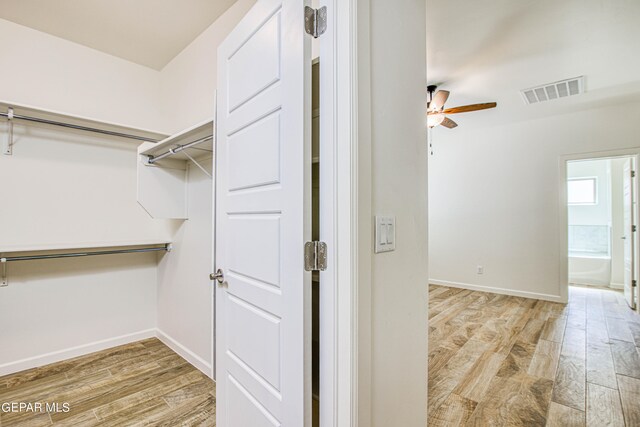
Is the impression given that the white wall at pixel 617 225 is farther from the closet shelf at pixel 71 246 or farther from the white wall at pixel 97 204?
the closet shelf at pixel 71 246

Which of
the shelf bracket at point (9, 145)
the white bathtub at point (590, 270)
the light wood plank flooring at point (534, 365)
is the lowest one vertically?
the light wood plank flooring at point (534, 365)

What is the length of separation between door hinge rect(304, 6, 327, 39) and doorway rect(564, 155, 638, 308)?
4.53m

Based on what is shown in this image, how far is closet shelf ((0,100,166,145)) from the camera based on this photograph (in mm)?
1968

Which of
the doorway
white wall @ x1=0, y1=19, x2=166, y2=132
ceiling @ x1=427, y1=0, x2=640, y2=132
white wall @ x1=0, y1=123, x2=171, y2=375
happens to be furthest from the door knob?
the doorway

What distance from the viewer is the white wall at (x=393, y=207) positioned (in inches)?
37.5

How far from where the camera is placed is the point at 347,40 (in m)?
0.91

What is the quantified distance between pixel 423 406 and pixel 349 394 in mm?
686

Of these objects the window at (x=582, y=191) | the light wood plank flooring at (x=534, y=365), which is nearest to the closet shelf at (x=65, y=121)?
the light wood plank flooring at (x=534, y=365)

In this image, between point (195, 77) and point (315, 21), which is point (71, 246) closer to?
point (195, 77)

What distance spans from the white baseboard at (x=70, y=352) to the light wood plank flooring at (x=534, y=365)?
2573 mm

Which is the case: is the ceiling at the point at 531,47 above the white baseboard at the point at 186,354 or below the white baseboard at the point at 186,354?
above

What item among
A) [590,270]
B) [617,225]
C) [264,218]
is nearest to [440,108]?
[264,218]

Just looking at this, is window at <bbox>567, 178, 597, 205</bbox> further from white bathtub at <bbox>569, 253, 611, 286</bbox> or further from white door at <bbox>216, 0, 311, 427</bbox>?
white door at <bbox>216, 0, 311, 427</bbox>

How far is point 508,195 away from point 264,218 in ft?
14.7
